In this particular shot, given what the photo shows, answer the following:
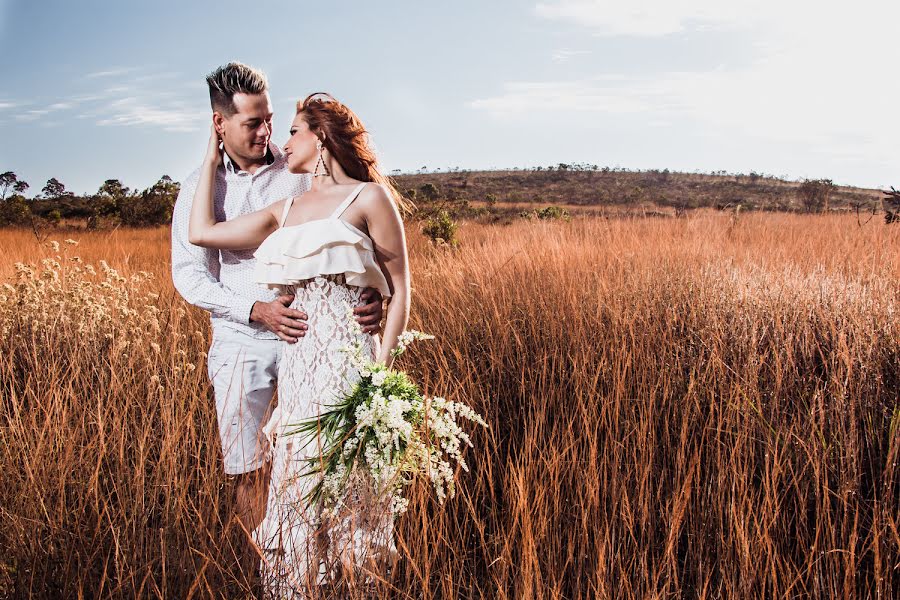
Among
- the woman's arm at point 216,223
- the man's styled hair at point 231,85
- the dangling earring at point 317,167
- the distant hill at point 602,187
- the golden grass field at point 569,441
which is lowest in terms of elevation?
the golden grass field at point 569,441

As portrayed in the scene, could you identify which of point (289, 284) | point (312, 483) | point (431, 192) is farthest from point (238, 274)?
point (431, 192)

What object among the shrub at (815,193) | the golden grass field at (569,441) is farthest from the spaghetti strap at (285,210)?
the shrub at (815,193)

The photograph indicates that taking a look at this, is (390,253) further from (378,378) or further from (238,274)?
(238,274)

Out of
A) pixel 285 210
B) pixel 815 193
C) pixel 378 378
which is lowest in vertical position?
pixel 378 378

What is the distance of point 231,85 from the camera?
2719mm

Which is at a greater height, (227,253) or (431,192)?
(431,192)

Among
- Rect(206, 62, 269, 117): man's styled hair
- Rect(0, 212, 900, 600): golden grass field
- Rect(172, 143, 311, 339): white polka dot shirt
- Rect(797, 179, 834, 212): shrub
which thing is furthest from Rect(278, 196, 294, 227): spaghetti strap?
Rect(797, 179, 834, 212): shrub

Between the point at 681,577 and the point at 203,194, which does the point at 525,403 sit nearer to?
the point at 681,577

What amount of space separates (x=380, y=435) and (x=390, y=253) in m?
0.78

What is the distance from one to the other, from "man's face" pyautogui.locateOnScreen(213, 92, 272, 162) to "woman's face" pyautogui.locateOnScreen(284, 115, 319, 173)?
1.43 ft

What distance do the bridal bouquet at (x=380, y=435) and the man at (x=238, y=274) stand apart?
0.84 metres

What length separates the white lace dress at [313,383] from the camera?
1.99 m

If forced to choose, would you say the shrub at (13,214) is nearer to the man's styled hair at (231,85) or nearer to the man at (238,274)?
the man at (238,274)

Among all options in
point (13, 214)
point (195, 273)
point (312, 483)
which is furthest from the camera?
point (13, 214)
